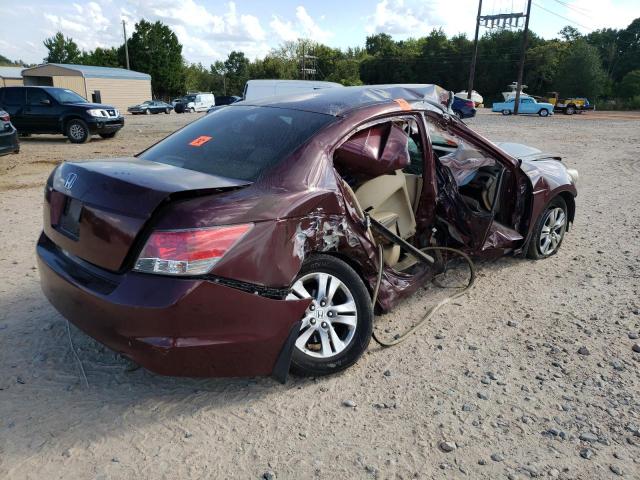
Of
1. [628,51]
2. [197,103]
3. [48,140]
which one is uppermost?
[628,51]

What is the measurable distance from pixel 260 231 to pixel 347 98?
1.44m

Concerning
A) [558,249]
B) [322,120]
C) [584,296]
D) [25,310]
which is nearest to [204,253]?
[322,120]

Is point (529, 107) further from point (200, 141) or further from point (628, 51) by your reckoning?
point (628, 51)

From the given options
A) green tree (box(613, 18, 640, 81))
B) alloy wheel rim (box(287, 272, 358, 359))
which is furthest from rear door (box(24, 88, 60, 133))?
green tree (box(613, 18, 640, 81))

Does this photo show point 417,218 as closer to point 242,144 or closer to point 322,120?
point 322,120

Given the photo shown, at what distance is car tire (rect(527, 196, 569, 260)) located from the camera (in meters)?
5.01

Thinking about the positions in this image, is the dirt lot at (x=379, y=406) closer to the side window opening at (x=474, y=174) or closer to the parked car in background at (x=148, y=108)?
the side window opening at (x=474, y=174)

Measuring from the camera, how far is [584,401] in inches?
115

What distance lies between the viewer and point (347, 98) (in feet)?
11.7

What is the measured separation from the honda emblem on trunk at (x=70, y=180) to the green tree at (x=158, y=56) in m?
71.8

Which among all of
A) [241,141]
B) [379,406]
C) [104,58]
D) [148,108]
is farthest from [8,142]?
[104,58]

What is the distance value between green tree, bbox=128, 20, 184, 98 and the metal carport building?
1723cm

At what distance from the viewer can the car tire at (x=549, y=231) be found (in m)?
5.01

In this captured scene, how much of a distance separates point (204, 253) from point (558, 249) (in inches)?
171
